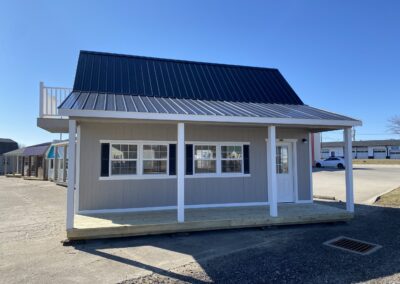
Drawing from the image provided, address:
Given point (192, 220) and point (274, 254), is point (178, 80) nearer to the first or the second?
point (192, 220)

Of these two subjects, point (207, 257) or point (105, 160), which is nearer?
point (207, 257)

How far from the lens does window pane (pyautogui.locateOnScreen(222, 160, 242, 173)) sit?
941cm

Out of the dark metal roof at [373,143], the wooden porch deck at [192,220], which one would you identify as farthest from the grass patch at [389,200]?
the dark metal roof at [373,143]

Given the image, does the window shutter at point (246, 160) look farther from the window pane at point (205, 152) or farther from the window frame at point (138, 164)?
the window frame at point (138, 164)

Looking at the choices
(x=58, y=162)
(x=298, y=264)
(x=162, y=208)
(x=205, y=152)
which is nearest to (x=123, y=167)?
(x=162, y=208)

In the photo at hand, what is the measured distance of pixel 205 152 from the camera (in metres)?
9.26

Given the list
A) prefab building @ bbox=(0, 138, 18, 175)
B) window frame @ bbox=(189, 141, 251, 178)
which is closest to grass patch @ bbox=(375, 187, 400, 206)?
window frame @ bbox=(189, 141, 251, 178)

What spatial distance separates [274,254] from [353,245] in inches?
74.2

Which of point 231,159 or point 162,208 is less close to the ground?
point 231,159

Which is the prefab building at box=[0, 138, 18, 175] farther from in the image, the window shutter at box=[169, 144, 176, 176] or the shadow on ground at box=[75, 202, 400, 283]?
the shadow on ground at box=[75, 202, 400, 283]

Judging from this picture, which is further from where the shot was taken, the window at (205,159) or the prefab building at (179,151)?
the window at (205,159)

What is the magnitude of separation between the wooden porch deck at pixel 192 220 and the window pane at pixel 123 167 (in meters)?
1.21

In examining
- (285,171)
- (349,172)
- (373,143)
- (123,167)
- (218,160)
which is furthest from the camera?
(373,143)

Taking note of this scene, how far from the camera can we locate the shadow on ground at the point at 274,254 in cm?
458
